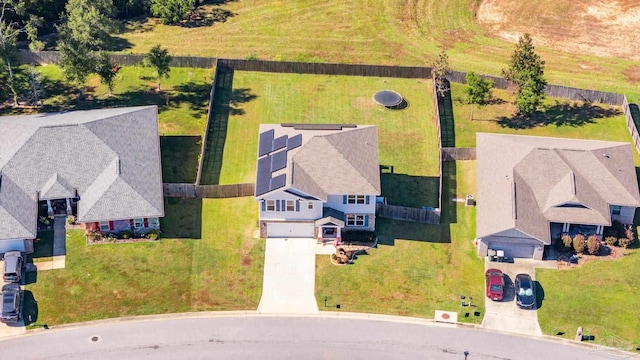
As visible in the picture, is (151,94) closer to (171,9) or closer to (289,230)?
(171,9)

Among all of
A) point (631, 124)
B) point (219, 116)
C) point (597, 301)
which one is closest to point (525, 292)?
point (597, 301)

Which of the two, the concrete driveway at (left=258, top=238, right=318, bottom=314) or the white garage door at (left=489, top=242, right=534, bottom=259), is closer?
the concrete driveway at (left=258, top=238, right=318, bottom=314)

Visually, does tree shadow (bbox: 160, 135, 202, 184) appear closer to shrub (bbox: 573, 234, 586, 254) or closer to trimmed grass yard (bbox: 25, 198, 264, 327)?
trimmed grass yard (bbox: 25, 198, 264, 327)

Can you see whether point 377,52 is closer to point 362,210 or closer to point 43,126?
point 362,210

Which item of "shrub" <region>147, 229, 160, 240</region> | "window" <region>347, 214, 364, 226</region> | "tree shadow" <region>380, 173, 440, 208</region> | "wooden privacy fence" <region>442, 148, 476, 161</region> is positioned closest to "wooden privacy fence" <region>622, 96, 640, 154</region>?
"wooden privacy fence" <region>442, 148, 476, 161</region>

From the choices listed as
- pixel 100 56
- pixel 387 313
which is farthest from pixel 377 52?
pixel 387 313

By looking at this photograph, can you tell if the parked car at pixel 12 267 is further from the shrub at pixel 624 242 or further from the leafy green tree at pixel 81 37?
the shrub at pixel 624 242

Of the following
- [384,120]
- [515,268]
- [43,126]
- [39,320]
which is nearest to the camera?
[39,320]
